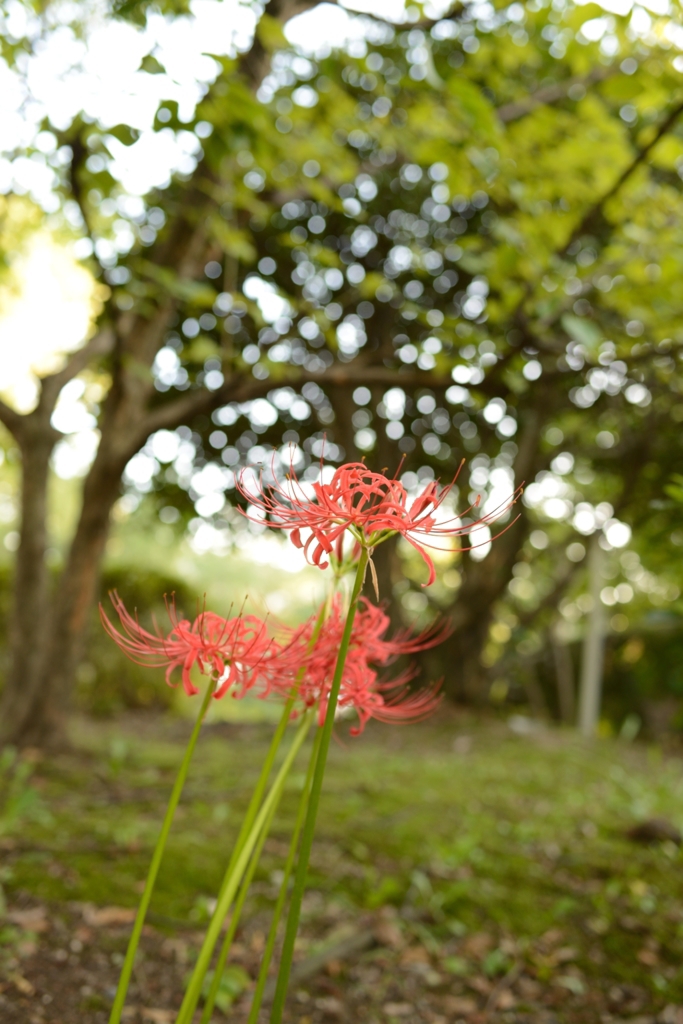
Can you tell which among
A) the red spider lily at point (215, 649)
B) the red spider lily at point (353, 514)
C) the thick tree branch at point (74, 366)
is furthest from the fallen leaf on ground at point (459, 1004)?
the thick tree branch at point (74, 366)

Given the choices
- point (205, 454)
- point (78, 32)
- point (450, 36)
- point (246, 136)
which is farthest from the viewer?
point (205, 454)

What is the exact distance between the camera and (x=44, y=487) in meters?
4.04

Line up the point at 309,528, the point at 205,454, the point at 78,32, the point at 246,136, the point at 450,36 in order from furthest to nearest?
the point at 205,454 < the point at 450,36 < the point at 78,32 < the point at 246,136 < the point at 309,528

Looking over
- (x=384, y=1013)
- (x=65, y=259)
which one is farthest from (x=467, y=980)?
(x=65, y=259)

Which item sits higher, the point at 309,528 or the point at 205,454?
the point at 205,454

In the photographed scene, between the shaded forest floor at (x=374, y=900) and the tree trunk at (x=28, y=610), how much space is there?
1.01ft

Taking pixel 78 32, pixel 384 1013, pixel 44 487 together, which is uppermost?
pixel 78 32

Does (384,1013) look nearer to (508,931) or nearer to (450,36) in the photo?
(508,931)

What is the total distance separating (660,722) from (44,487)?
659 cm

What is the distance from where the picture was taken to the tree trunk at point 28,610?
402cm

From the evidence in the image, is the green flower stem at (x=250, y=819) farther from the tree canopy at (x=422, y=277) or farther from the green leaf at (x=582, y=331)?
the green leaf at (x=582, y=331)

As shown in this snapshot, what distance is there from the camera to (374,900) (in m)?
2.60

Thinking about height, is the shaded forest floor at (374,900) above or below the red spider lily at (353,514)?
below

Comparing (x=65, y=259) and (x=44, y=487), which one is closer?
(x=44, y=487)
